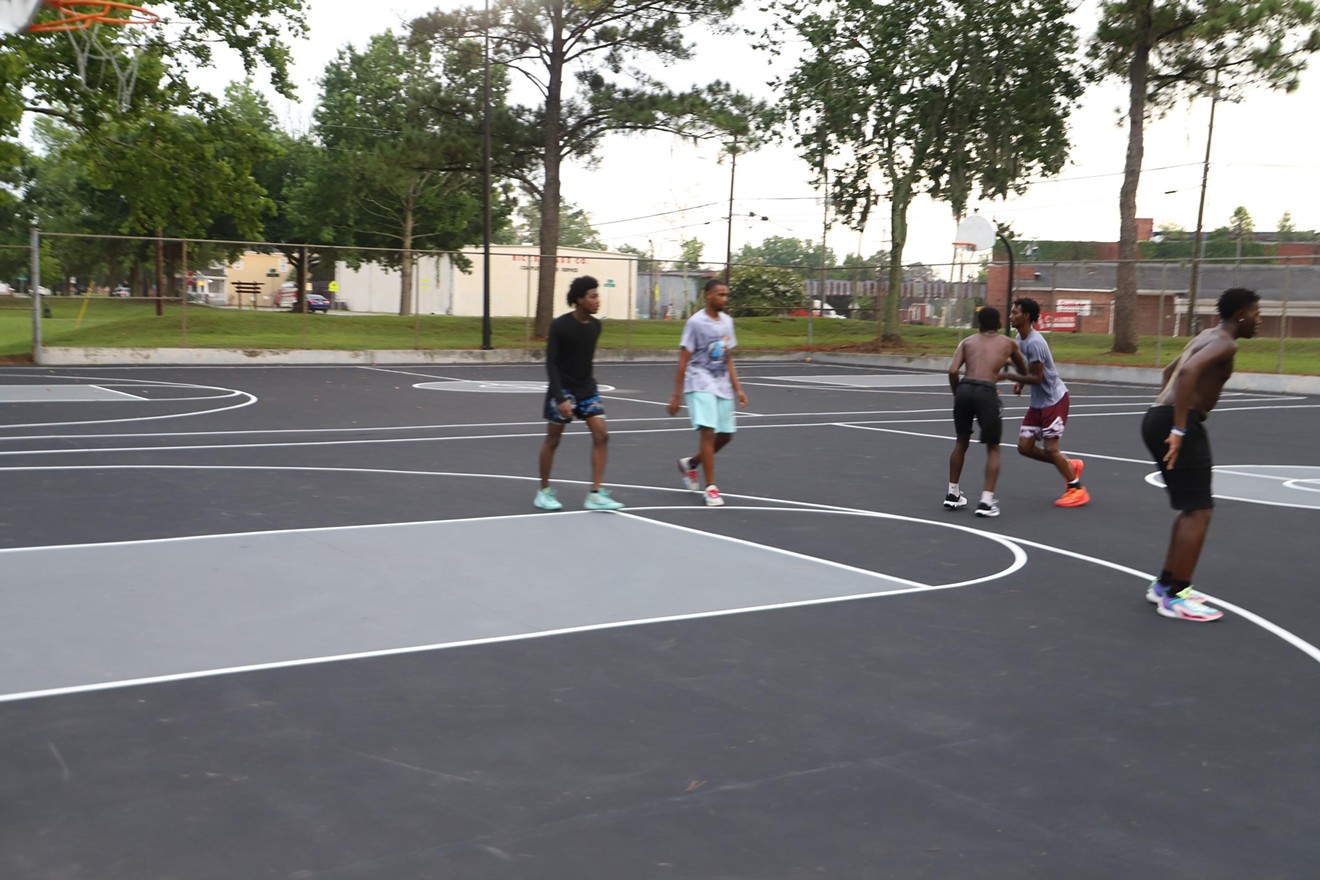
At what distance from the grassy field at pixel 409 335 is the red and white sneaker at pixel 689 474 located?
19786 millimetres

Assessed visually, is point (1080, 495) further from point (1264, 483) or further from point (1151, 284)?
point (1151, 284)

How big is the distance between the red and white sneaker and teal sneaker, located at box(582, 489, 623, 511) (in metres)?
0.87

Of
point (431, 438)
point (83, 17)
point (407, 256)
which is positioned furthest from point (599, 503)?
point (407, 256)

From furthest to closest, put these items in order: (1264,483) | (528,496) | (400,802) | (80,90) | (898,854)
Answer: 1. (80,90)
2. (1264,483)
3. (528,496)
4. (400,802)
5. (898,854)

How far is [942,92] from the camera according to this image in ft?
120

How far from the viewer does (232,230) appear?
59.0m

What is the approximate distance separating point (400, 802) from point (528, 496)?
670 centimetres

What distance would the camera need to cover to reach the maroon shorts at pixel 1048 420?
11289 millimetres

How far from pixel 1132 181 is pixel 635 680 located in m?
32.1

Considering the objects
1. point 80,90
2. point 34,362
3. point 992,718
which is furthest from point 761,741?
point 80,90

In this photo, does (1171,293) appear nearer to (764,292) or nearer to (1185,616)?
(764,292)

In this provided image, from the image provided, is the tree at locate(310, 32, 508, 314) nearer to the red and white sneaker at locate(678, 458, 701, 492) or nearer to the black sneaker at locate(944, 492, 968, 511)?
the red and white sneaker at locate(678, 458, 701, 492)

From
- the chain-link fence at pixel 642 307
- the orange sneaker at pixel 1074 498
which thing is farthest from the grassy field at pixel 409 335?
the orange sneaker at pixel 1074 498

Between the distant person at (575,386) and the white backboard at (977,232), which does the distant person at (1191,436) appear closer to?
the distant person at (575,386)
